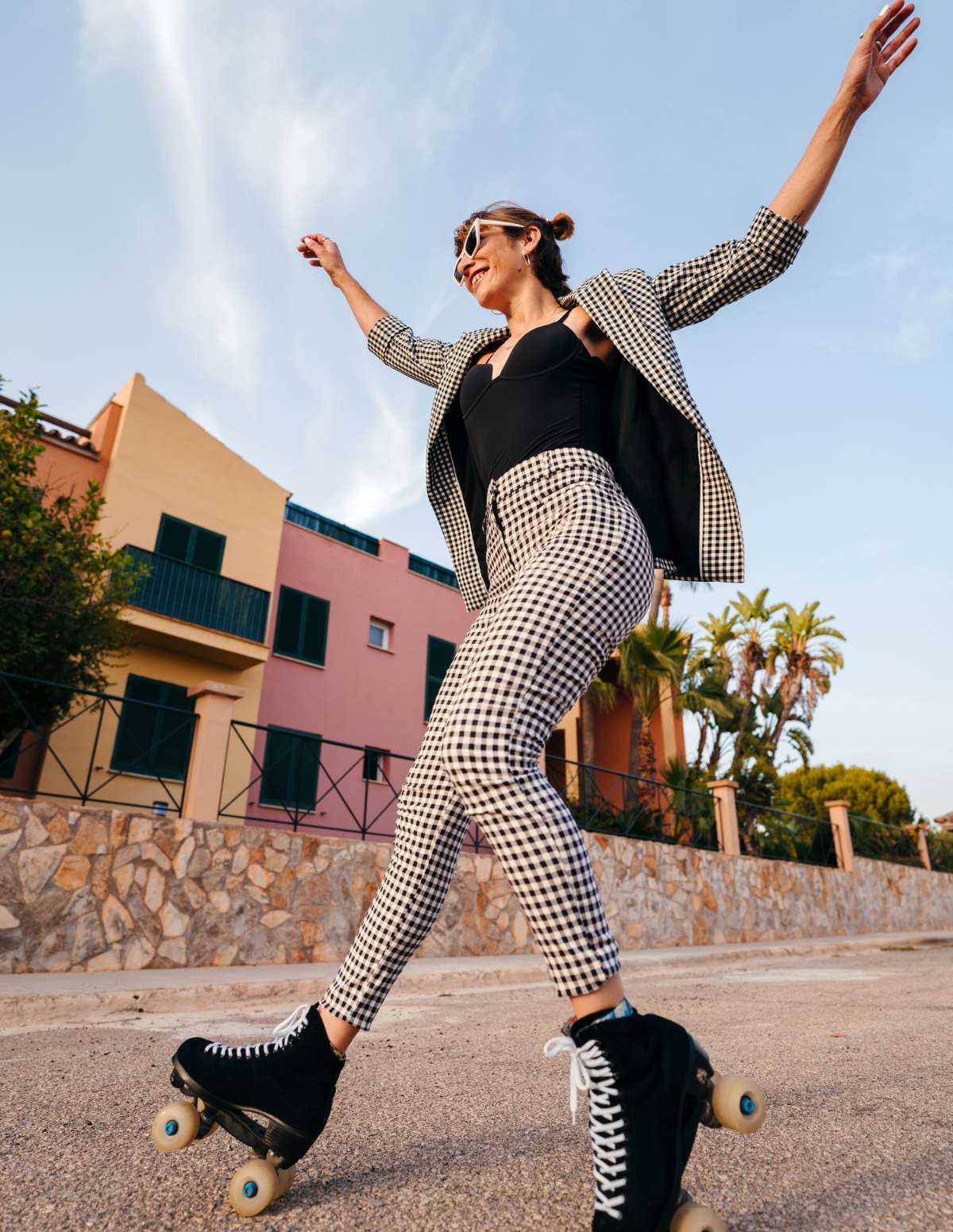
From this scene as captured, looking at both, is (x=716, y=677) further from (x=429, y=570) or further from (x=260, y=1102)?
(x=260, y=1102)

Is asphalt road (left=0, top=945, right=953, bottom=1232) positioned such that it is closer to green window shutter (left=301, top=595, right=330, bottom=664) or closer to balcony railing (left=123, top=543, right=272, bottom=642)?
balcony railing (left=123, top=543, right=272, bottom=642)

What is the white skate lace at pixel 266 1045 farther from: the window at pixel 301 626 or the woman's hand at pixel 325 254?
the window at pixel 301 626

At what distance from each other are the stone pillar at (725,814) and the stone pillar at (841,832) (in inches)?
150

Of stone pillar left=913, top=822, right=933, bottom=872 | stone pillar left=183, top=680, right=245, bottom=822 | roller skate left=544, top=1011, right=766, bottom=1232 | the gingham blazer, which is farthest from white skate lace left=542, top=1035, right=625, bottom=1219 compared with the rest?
stone pillar left=913, top=822, right=933, bottom=872

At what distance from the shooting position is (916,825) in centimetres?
1930

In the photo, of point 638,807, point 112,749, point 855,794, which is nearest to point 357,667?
point 112,749

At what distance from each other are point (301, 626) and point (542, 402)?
15934 mm

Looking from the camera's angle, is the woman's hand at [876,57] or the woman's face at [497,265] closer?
the woman's hand at [876,57]

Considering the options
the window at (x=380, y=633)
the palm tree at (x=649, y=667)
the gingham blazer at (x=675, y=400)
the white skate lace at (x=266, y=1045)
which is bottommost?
the white skate lace at (x=266, y=1045)

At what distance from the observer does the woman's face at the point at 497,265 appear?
1947 mm

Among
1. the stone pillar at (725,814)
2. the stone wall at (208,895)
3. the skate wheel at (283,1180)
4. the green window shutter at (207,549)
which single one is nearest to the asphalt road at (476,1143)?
the skate wheel at (283,1180)

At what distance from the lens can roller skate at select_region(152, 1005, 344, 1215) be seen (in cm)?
117

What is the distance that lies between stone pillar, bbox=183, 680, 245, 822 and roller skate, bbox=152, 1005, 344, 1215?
251 inches

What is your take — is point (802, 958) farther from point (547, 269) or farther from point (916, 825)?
point (916, 825)
